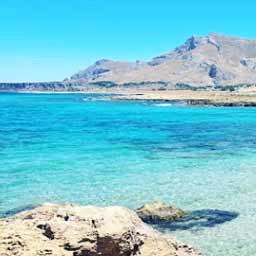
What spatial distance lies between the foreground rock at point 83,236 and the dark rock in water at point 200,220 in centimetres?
758

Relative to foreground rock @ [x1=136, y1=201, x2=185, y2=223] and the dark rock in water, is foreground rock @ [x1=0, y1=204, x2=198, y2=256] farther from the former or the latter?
foreground rock @ [x1=136, y1=201, x2=185, y2=223]

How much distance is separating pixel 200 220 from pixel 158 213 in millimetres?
1533

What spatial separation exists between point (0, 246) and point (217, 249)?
847 cm

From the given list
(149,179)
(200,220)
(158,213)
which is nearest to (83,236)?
(158,213)

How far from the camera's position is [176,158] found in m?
32.8

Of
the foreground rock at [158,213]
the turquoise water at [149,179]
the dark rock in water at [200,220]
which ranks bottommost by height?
the turquoise water at [149,179]

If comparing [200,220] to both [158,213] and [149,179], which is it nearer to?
[158,213]

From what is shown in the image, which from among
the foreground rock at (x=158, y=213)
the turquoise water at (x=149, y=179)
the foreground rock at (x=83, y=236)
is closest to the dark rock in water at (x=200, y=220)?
the turquoise water at (x=149, y=179)

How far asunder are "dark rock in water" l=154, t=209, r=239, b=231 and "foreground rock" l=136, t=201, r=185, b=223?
0.26 m

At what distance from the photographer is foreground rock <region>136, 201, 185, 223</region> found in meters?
17.2

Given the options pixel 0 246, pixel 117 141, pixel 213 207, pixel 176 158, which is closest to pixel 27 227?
pixel 0 246

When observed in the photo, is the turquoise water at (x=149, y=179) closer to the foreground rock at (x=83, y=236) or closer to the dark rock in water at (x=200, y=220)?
the dark rock in water at (x=200, y=220)

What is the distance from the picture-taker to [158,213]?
56.8ft

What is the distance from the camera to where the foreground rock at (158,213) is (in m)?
17.2
